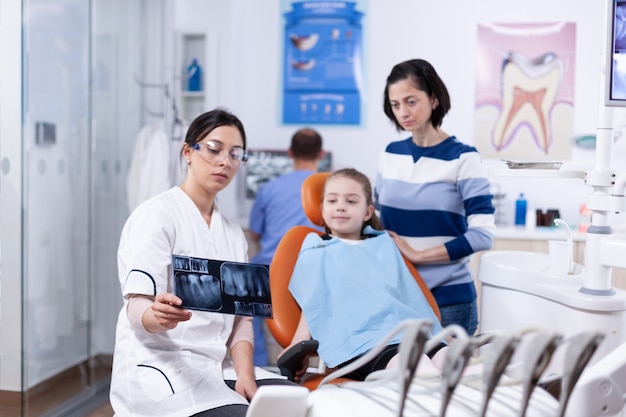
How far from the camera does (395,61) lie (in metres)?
4.00

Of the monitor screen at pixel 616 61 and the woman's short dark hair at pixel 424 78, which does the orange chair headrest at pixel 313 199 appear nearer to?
the woman's short dark hair at pixel 424 78

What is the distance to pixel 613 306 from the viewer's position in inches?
66.5

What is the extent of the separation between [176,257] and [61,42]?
6.72 feet

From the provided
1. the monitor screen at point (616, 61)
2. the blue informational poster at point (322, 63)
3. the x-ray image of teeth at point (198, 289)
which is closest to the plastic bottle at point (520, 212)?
the blue informational poster at point (322, 63)

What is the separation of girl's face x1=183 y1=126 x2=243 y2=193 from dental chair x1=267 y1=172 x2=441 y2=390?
0.41 meters

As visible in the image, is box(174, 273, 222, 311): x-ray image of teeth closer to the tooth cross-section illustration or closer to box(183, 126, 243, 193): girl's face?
box(183, 126, 243, 193): girl's face

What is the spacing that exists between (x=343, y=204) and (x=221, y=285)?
711 mm

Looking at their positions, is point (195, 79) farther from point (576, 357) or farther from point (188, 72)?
point (576, 357)

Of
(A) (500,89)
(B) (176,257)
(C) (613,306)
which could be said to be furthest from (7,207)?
(A) (500,89)

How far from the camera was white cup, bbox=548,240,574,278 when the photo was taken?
190 cm

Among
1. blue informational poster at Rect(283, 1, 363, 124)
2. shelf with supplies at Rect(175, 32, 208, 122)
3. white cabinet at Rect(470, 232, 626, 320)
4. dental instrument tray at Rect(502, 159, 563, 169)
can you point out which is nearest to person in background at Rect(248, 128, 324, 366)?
blue informational poster at Rect(283, 1, 363, 124)

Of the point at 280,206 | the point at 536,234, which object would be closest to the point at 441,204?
the point at 280,206

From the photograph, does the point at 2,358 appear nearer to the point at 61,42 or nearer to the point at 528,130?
the point at 61,42

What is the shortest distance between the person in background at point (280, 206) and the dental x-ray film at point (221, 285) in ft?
5.70
